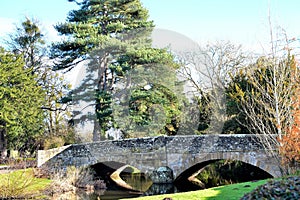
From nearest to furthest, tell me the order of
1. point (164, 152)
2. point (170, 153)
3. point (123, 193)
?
point (123, 193) → point (170, 153) → point (164, 152)

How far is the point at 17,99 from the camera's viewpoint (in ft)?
68.6

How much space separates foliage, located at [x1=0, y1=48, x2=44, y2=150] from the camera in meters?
20.1

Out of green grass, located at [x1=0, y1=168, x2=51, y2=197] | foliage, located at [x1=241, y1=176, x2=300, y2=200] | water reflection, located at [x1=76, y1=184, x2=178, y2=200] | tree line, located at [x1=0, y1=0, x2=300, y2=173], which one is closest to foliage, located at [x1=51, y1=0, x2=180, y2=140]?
tree line, located at [x1=0, y1=0, x2=300, y2=173]

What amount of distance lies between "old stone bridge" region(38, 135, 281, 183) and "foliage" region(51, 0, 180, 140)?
116 inches

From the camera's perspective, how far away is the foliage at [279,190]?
576 centimetres

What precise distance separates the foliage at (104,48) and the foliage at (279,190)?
581 inches

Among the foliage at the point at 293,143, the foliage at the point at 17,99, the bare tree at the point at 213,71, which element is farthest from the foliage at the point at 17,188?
the bare tree at the point at 213,71

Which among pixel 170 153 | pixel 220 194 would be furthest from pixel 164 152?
pixel 220 194

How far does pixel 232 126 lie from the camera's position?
61.5 ft

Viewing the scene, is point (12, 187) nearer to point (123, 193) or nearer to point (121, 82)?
point (123, 193)

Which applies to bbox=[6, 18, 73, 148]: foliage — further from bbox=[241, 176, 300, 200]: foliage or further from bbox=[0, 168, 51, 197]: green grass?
bbox=[241, 176, 300, 200]: foliage

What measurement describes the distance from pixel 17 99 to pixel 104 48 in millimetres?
5615

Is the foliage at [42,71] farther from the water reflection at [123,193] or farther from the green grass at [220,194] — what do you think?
the green grass at [220,194]

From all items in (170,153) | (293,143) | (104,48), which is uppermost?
(104,48)
